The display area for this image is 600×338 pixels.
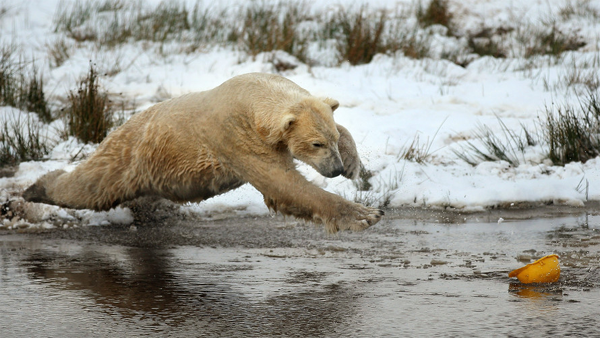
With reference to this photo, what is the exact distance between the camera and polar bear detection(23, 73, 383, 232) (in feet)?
13.9

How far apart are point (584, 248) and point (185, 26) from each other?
33.5ft

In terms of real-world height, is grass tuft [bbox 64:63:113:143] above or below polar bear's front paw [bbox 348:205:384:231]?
above

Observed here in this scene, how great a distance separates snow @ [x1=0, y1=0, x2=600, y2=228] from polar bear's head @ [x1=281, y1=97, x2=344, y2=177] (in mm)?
2272

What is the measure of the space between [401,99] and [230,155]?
5.56m

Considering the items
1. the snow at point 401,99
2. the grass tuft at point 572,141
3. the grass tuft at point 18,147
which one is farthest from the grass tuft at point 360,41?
the grass tuft at point 18,147

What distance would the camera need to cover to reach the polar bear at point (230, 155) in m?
4.23

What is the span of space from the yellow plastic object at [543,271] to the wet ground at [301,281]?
0.05 meters

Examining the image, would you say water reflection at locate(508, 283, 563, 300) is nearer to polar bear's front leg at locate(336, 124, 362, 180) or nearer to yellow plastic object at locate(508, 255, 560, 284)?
yellow plastic object at locate(508, 255, 560, 284)

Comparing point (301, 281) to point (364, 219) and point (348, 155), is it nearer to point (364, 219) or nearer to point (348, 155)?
point (364, 219)

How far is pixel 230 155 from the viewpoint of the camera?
457cm

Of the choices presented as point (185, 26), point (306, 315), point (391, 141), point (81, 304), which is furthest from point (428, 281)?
point (185, 26)

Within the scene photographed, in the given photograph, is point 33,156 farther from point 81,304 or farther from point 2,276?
point 81,304

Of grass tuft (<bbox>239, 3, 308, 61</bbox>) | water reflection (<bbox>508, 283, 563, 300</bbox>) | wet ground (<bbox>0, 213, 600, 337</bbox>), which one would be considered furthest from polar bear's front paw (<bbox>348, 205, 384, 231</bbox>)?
grass tuft (<bbox>239, 3, 308, 61</bbox>)

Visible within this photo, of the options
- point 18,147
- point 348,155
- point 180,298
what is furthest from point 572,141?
point 18,147
